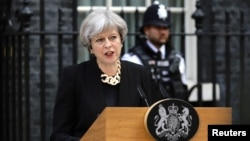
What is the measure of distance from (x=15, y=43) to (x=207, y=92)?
2.13 m

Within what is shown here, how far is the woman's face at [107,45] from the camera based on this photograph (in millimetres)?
3926

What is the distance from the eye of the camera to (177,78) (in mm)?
7121

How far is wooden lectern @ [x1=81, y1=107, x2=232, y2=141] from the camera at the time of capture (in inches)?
129

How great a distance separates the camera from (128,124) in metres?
3.31

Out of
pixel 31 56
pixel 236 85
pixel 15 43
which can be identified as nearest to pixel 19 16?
pixel 15 43

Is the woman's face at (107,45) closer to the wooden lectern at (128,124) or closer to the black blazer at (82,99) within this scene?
the black blazer at (82,99)

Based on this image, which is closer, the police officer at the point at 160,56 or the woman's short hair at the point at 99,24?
the woman's short hair at the point at 99,24

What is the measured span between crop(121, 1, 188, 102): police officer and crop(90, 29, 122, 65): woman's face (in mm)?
2925

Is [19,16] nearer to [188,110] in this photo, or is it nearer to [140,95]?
[140,95]

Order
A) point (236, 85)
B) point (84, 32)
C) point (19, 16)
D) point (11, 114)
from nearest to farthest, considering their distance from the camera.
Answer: point (84, 32)
point (19, 16)
point (11, 114)
point (236, 85)

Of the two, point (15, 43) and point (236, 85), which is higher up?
point (15, 43)

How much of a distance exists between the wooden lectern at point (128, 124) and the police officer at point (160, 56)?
3448mm

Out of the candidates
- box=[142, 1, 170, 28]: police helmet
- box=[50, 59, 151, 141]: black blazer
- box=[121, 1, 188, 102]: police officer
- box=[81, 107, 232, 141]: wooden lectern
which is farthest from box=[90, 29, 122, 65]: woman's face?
box=[142, 1, 170, 28]: police helmet

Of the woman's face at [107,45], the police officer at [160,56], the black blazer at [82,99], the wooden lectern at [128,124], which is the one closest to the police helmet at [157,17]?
the police officer at [160,56]
